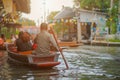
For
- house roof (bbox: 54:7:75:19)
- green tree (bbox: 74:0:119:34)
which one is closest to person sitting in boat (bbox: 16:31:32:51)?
green tree (bbox: 74:0:119:34)

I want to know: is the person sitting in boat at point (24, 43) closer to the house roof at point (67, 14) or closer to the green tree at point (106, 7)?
the green tree at point (106, 7)

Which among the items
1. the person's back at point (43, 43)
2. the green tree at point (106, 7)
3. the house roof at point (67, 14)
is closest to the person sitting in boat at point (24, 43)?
the person's back at point (43, 43)

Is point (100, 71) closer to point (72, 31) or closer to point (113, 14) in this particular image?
point (113, 14)

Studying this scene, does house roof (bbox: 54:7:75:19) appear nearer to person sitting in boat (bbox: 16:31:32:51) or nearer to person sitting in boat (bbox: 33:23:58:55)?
person sitting in boat (bbox: 16:31:32:51)

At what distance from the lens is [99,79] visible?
11344 mm

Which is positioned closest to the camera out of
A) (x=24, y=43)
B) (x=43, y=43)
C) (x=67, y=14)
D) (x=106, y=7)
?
(x=43, y=43)

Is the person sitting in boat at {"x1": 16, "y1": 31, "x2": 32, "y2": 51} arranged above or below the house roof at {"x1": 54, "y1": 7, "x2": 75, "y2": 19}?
below

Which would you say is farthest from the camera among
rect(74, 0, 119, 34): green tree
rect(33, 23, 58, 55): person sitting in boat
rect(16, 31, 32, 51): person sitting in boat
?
rect(74, 0, 119, 34): green tree

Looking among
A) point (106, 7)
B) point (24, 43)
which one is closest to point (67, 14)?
point (106, 7)

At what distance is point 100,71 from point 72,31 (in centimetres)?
3761

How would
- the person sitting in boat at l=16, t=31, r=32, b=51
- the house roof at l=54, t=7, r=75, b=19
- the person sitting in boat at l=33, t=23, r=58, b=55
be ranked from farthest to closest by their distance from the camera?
the house roof at l=54, t=7, r=75, b=19 → the person sitting in boat at l=16, t=31, r=32, b=51 → the person sitting in boat at l=33, t=23, r=58, b=55

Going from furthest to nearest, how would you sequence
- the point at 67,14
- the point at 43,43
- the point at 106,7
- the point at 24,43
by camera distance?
the point at 106,7, the point at 67,14, the point at 24,43, the point at 43,43

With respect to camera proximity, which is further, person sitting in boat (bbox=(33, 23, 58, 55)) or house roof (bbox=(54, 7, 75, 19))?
house roof (bbox=(54, 7, 75, 19))

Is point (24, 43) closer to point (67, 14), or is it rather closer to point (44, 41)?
point (44, 41)
